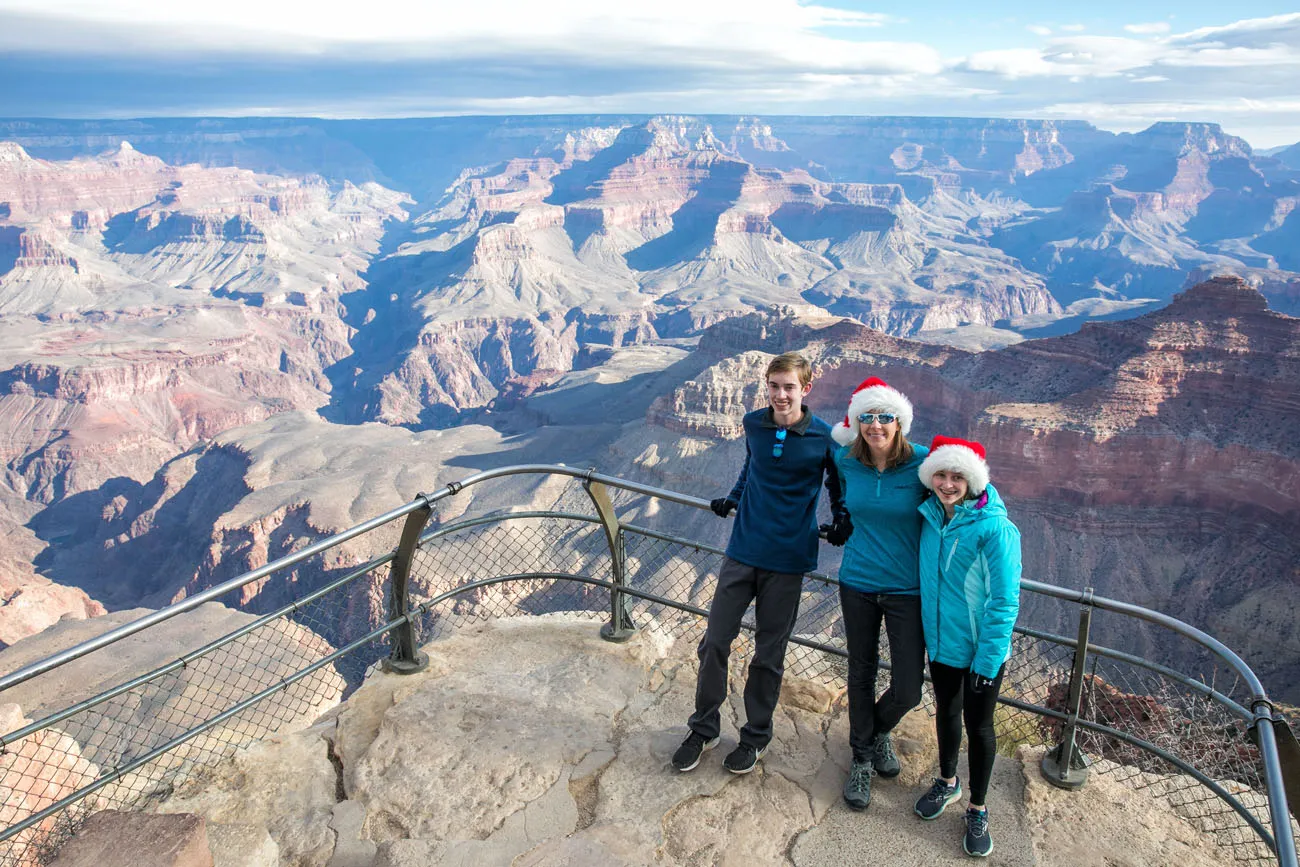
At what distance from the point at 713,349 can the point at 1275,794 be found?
2977 inches

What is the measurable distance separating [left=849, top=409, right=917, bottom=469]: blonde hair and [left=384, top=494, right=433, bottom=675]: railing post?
3.34 metres

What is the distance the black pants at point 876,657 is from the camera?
5508 millimetres

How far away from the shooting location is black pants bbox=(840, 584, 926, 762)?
551cm

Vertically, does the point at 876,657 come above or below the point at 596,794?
above

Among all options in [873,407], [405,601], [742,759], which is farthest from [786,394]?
[405,601]

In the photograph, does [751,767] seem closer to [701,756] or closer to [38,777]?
[701,756]

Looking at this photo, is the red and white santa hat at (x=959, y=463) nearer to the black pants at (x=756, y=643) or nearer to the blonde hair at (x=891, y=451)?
the blonde hair at (x=891, y=451)

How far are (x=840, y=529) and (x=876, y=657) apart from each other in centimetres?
93

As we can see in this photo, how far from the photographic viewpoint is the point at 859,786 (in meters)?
5.69

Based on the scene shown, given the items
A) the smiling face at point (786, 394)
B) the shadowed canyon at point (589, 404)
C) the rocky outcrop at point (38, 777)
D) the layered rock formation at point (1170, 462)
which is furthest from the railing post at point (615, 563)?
the layered rock formation at point (1170, 462)

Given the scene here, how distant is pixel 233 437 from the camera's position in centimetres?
8575

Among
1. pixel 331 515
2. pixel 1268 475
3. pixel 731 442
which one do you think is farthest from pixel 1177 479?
pixel 331 515

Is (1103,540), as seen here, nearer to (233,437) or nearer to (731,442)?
(731,442)

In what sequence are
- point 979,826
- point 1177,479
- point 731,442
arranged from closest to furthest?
point 979,826
point 1177,479
point 731,442
